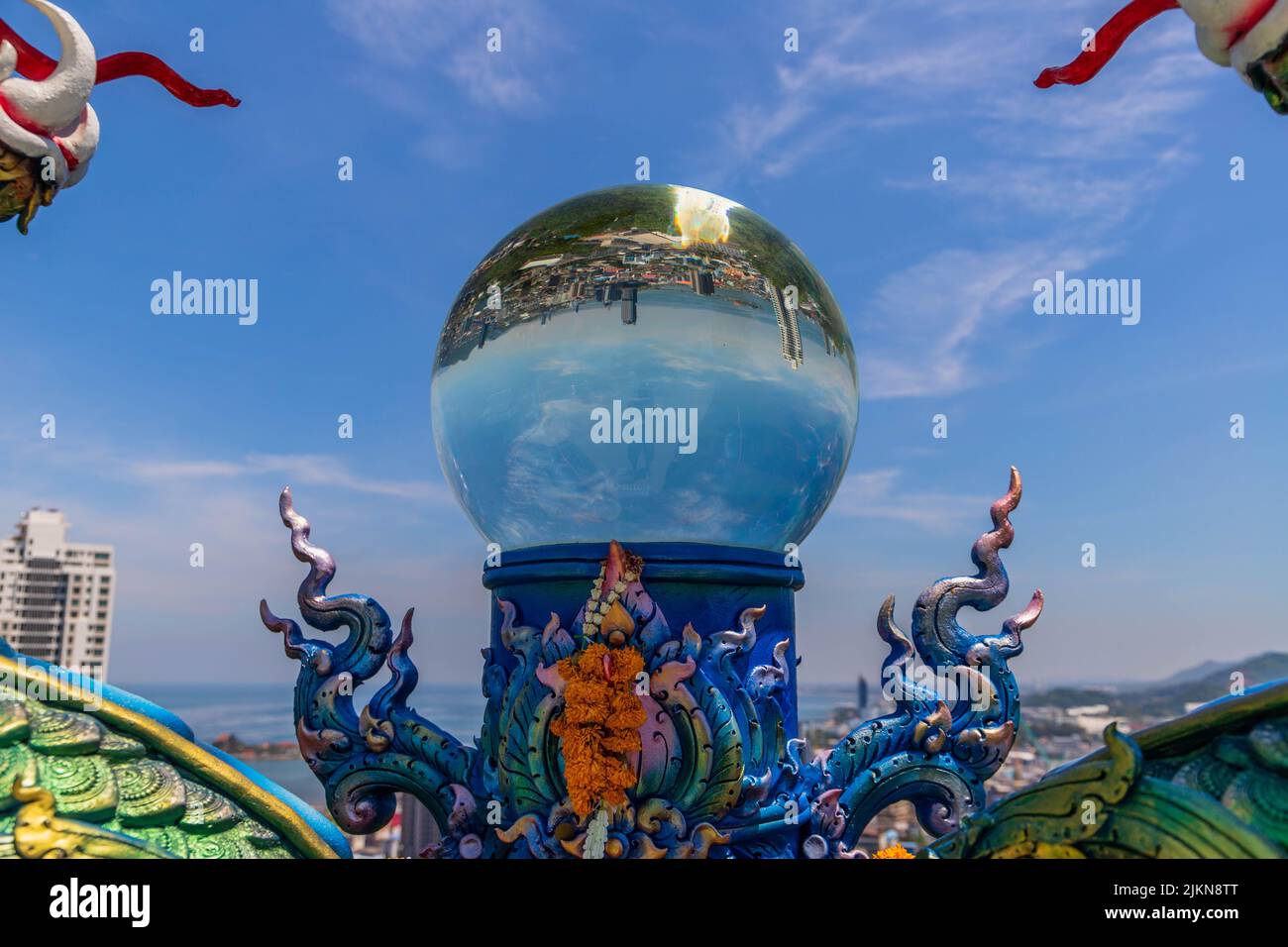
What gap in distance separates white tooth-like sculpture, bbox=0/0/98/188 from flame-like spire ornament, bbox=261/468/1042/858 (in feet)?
7.98

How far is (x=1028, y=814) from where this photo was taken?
13.1 feet

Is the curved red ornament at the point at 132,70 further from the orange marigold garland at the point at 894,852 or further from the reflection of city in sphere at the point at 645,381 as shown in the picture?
the orange marigold garland at the point at 894,852

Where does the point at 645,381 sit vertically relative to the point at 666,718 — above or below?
above

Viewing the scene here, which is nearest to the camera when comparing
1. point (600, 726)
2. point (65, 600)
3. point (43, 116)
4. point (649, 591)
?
point (43, 116)

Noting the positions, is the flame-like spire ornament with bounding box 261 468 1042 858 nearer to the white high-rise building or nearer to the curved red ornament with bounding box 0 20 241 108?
the curved red ornament with bounding box 0 20 241 108

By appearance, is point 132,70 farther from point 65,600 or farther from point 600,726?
point 65,600

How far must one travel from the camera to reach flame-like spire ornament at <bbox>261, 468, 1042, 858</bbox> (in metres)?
5.62

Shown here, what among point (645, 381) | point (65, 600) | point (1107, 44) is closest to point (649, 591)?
point (645, 381)

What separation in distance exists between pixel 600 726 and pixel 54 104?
408 centimetres

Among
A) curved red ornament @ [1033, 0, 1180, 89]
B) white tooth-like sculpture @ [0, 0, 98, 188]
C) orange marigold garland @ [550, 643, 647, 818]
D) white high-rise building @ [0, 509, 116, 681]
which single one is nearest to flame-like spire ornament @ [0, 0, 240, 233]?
white tooth-like sculpture @ [0, 0, 98, 188]

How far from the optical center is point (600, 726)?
558 cm

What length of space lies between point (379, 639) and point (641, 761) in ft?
6.43

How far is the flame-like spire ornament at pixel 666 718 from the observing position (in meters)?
5.62
